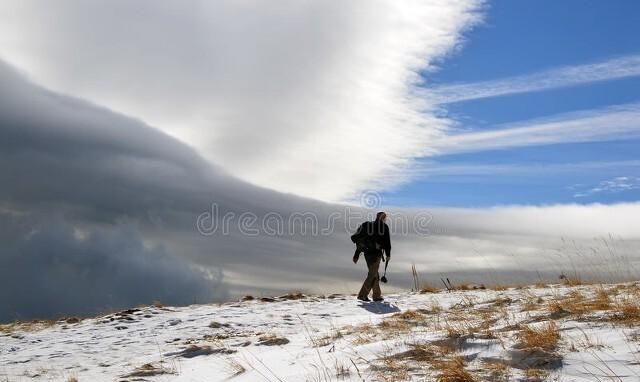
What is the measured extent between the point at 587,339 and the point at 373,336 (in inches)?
112

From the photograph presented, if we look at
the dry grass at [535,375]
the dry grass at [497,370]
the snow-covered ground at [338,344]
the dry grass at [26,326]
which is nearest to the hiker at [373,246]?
the snow-covered ground at [338,344]

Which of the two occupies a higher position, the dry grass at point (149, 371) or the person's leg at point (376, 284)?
the person's leg at point (376, 284)

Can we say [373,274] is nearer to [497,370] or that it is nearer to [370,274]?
[370,274]

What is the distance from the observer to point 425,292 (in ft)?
49.9

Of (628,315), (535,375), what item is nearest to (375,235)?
(628,315)

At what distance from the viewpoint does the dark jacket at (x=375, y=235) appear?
14336 millimetres

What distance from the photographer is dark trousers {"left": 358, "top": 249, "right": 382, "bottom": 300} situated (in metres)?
14.4

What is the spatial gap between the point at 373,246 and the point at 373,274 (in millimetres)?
750

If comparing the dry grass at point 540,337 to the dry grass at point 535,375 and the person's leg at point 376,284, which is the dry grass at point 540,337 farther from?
the person's leg at point 376,284

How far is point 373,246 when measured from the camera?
563 inches

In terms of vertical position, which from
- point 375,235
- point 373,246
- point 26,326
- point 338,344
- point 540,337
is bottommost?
point 26,326

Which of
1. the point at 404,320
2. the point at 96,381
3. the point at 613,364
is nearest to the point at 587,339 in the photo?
the point at 613,364

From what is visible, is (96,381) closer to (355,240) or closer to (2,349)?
(2,349)

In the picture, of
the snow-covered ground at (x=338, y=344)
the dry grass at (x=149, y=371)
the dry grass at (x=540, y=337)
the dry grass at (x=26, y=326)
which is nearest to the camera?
the snow-covered ground at (x=338, y=344)
